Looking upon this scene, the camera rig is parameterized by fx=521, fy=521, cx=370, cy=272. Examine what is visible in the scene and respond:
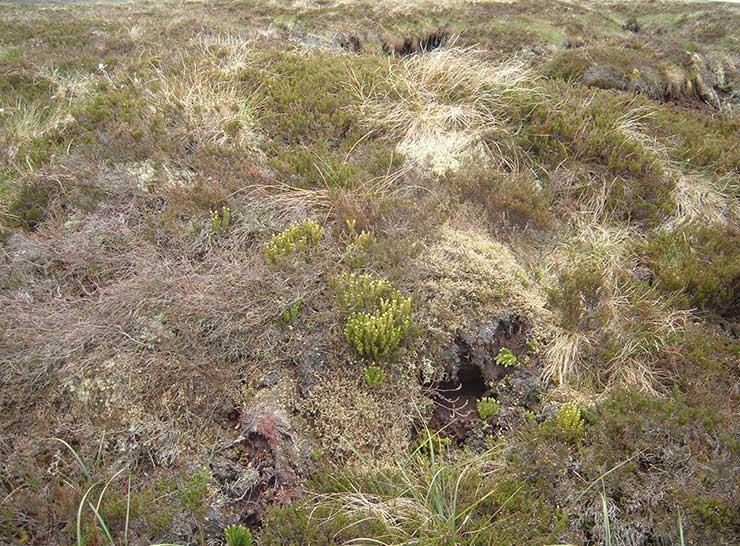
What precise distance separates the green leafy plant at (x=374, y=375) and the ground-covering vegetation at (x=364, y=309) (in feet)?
0.05

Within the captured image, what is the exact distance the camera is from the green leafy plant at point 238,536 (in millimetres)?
3098

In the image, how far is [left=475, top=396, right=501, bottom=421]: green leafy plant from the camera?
412 centimetres

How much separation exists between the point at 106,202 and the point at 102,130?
1472 mm

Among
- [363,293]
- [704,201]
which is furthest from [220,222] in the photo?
[704,201]

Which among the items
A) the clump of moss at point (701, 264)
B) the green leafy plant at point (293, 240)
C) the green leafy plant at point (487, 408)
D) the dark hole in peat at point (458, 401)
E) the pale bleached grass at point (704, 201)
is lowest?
the dark hole in peat at point (458, 401)

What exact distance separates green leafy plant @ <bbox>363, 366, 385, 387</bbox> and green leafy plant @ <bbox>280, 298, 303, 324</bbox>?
752 millimetres

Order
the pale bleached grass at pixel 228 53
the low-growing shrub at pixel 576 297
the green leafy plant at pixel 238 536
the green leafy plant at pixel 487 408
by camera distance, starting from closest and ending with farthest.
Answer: the green leafy plant at pixel 238 536
the green leafy plant at pixel 487 408
the low-growing shrub at pixel 576 297
the pale bleached grass at pixel 228 53

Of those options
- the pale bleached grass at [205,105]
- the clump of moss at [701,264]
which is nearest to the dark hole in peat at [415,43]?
the pale bleached grass at [205,105]

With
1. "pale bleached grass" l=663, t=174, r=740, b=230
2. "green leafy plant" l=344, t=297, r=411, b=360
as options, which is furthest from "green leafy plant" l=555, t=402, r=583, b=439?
"pale bleached grass" l=663, t=174, r=740, b=230

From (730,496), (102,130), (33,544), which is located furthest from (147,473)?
(102,130)

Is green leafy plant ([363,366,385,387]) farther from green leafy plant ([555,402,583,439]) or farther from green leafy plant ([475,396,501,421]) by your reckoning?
green leafy plant ([555,402,583,439])

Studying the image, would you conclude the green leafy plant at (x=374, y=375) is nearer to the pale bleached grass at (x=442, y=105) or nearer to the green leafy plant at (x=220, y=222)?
the green leafy plant at (x=220, y=222)

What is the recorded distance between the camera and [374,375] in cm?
396

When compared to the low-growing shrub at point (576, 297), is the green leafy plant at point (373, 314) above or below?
above
